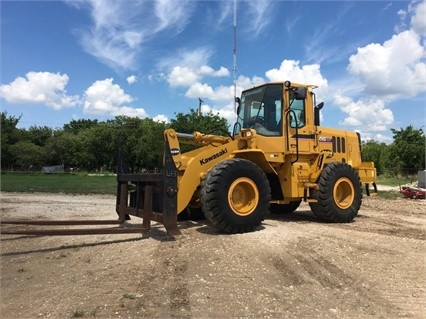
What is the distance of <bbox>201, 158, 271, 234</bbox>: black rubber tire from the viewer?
8.50 m

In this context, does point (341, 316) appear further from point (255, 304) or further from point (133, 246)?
point (133, 246)

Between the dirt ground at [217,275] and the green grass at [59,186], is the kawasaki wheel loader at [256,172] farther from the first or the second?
the green grass at [59,186]

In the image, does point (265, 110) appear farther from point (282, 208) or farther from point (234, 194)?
point (282, 208)

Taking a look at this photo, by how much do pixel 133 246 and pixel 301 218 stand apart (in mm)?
5610

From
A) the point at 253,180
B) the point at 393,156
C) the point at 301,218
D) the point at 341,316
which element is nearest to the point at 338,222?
the point at 301,218

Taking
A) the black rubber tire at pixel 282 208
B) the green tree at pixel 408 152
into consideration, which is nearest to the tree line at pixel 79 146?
the green tree at pixel 408 152

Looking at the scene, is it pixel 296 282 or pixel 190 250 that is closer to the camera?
pixel 296 282

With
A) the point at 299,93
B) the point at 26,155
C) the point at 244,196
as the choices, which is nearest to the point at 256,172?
the point at 244,196

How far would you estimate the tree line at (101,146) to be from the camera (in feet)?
169

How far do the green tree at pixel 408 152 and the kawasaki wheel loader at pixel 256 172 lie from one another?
123 ft

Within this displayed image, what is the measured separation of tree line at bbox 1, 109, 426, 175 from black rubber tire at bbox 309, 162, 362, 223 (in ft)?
127

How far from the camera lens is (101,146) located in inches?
3322

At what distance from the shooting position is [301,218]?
12.0m

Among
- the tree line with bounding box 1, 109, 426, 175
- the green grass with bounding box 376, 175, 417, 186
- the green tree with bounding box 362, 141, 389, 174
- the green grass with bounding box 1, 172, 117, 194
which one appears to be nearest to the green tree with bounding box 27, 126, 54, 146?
the tree line with bounding box 1, 109, 426, 175
